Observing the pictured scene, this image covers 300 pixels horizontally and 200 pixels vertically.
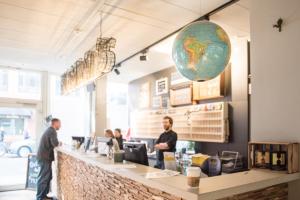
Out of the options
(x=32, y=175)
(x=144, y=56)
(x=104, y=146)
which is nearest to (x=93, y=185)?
(x=104, y=146)

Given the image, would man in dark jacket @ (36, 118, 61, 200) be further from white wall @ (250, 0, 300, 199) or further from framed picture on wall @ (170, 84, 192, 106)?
white wall @ (250, 0, 300, 199)

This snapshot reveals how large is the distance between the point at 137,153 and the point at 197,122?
2.46 m

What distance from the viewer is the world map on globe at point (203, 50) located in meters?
2.37

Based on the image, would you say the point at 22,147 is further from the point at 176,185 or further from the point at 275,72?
the point at 275,72

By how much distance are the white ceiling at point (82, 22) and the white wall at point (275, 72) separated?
80 cm

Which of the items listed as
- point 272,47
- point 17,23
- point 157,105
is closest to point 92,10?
point 17,23

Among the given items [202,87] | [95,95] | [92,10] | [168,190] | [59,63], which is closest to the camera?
[168,190]

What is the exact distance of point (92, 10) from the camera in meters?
3.39

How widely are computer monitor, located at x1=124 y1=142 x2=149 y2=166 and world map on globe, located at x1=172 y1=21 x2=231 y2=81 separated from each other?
0.95 m

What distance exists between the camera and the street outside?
643 centimetres

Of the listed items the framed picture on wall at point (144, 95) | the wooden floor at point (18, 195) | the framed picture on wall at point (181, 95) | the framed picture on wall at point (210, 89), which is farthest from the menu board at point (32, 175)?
the framed picture on wall at point (210, 89)

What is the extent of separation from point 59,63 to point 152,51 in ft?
8.38

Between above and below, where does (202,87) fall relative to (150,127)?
above

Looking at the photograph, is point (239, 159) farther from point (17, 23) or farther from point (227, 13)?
point (17, 23)
